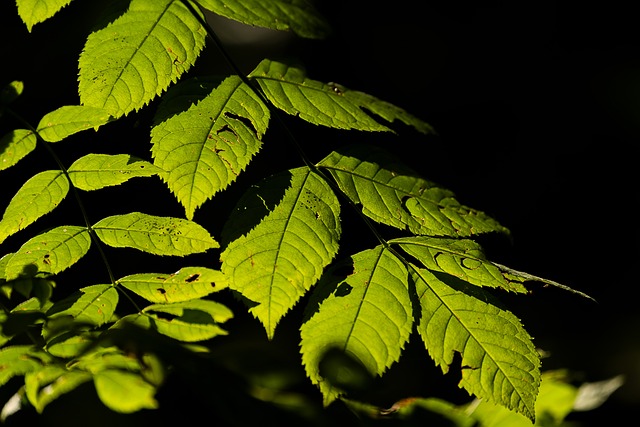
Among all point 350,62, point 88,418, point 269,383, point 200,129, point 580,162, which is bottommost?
point 580,162

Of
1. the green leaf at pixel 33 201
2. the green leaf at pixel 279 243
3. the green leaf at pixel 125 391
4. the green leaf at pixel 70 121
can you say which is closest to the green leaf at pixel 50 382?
the green leaf at pixel 125 391

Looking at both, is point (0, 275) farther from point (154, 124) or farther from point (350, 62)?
point (350, 62)

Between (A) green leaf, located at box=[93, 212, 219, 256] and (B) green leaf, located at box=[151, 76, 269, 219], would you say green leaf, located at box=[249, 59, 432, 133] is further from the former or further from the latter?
(A) green leaf, located at box=[93, 212, 219, 256]

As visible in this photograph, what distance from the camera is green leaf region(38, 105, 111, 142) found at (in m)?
1.42

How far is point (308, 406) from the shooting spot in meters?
0.85

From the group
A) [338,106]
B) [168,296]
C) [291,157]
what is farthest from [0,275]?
[291,157]

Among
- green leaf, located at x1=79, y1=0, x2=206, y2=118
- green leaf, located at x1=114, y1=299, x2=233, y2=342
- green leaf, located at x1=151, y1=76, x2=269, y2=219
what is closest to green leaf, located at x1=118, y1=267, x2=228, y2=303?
green leaf, located at x1=114, y1=299, x2=233, y2=342

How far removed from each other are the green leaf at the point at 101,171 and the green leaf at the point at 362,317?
512 mm

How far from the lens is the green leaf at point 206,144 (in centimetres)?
134

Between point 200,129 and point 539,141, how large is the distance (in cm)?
665

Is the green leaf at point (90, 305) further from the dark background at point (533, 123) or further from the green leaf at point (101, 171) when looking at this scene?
the dark background at point (533, 123)

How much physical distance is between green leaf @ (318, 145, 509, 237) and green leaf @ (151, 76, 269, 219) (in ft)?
0.68

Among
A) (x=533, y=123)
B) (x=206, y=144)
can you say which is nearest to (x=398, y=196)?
(x=206, y=144)

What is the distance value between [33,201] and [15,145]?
15 centimetres
